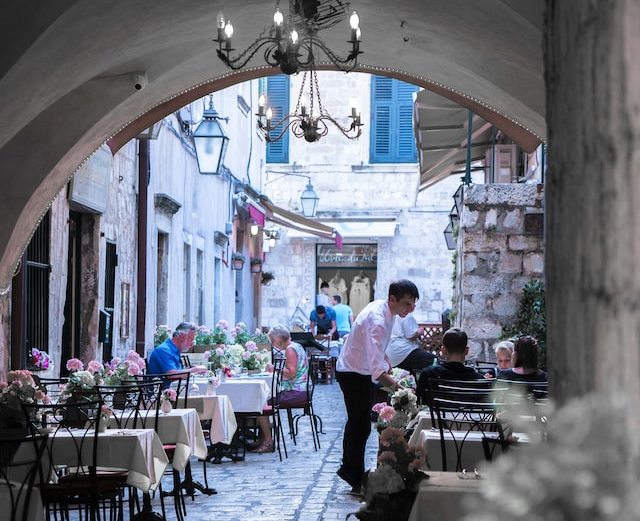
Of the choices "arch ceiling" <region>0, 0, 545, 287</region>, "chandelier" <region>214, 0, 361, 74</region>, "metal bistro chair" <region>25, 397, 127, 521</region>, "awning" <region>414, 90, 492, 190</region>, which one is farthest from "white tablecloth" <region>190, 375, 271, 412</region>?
"awning" <region>414, 90, 492, 190</region>

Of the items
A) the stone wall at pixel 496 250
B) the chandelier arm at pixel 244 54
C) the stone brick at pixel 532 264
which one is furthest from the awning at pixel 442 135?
the chandelier arm at pixel 244 54

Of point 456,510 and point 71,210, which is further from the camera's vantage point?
point 71,210

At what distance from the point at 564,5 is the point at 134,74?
7.24 meters

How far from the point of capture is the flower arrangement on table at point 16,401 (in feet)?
19.7

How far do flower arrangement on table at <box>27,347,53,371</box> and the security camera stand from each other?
2390 millimetres

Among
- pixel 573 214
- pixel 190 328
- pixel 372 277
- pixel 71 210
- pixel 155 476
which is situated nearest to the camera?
pixel 573 214

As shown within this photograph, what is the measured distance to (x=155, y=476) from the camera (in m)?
6.65

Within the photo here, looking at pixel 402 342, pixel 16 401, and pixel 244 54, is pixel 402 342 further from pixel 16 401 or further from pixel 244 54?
pixel 16 401

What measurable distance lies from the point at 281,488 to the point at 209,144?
5.20 m

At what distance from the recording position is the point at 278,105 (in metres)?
30.3

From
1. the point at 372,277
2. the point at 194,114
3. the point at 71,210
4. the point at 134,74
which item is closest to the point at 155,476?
the point at 134,74

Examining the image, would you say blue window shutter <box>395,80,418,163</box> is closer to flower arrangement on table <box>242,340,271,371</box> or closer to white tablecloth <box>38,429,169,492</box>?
flower arrangement on table <box>242,340,271,371</box>

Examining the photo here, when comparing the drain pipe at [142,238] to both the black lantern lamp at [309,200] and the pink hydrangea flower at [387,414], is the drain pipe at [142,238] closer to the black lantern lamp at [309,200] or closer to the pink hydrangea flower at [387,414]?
the pink hydrangea flower at [387,414]

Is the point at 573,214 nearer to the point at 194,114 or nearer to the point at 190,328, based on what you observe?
the point at 190,328
